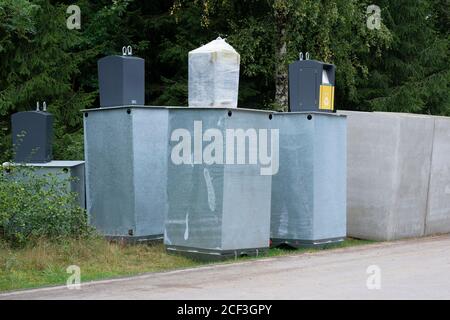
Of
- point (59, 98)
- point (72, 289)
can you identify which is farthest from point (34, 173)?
point (59, 98)

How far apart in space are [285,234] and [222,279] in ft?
11.6

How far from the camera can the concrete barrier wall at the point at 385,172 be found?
1555 centimetres

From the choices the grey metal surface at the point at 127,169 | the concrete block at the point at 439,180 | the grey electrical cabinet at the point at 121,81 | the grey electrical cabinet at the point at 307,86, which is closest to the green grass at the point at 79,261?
the grey metal surface at the point at 127,169

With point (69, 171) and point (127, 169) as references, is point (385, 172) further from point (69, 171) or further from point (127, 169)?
point (69, 171)

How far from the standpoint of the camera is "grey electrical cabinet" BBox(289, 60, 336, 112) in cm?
1383

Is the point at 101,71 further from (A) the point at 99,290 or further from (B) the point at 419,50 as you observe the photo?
(B) the point at 419,50

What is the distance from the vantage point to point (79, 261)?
11.8 m

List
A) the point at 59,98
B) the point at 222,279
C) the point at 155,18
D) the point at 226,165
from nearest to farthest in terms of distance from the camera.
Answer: the point at 222,279, the point at 226,165, the point at 59,98, the point at 155,18

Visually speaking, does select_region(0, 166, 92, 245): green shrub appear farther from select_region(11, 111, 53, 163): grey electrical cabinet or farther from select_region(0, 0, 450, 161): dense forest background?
select_region(0, 0, 450, 161): dense forest background

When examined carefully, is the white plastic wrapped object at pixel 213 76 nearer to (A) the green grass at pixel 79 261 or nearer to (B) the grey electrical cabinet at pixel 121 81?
(B) the grey electrical cabinet at pixel 121 81

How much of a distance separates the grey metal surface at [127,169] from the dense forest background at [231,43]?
4.41m

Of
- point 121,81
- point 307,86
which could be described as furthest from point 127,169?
point 307,86

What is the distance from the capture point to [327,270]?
1128cm

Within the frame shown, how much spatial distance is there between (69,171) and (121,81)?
1.64 meters
